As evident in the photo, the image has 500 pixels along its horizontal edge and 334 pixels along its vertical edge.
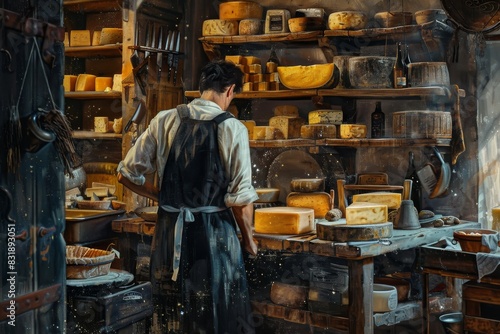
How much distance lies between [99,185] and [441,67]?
328 centimetres

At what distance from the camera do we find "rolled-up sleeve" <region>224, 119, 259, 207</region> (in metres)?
3.88

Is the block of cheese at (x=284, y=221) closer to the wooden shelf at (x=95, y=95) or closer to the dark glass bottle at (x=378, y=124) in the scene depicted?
the dark glass bottle at (x=378, y=124)

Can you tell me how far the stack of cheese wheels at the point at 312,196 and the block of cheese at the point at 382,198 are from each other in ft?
0.78

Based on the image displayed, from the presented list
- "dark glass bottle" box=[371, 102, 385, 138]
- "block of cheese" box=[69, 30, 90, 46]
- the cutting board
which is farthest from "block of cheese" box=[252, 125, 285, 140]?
"block of cheese" box=[69, 30, 90, 46]

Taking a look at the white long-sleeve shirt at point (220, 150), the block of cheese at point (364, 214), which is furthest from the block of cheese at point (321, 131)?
the white long-sleeve shirt at point (220, 150)

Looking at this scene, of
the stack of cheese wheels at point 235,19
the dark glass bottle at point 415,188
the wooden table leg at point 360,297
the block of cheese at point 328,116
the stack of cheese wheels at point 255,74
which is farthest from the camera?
the stack of cheese wheels at point 235,19

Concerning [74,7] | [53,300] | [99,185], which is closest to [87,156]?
[99,185]

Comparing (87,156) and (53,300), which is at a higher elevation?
(87,156)

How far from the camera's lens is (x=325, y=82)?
5.31 m

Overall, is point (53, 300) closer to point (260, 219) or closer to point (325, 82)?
point (260, 219)

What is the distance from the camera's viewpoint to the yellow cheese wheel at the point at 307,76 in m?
5.31

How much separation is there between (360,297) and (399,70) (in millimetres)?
1836

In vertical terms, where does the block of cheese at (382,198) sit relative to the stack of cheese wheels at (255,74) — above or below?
below

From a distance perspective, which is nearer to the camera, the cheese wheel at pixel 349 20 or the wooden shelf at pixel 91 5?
Result: the cheese wheel at pixel 349 20
